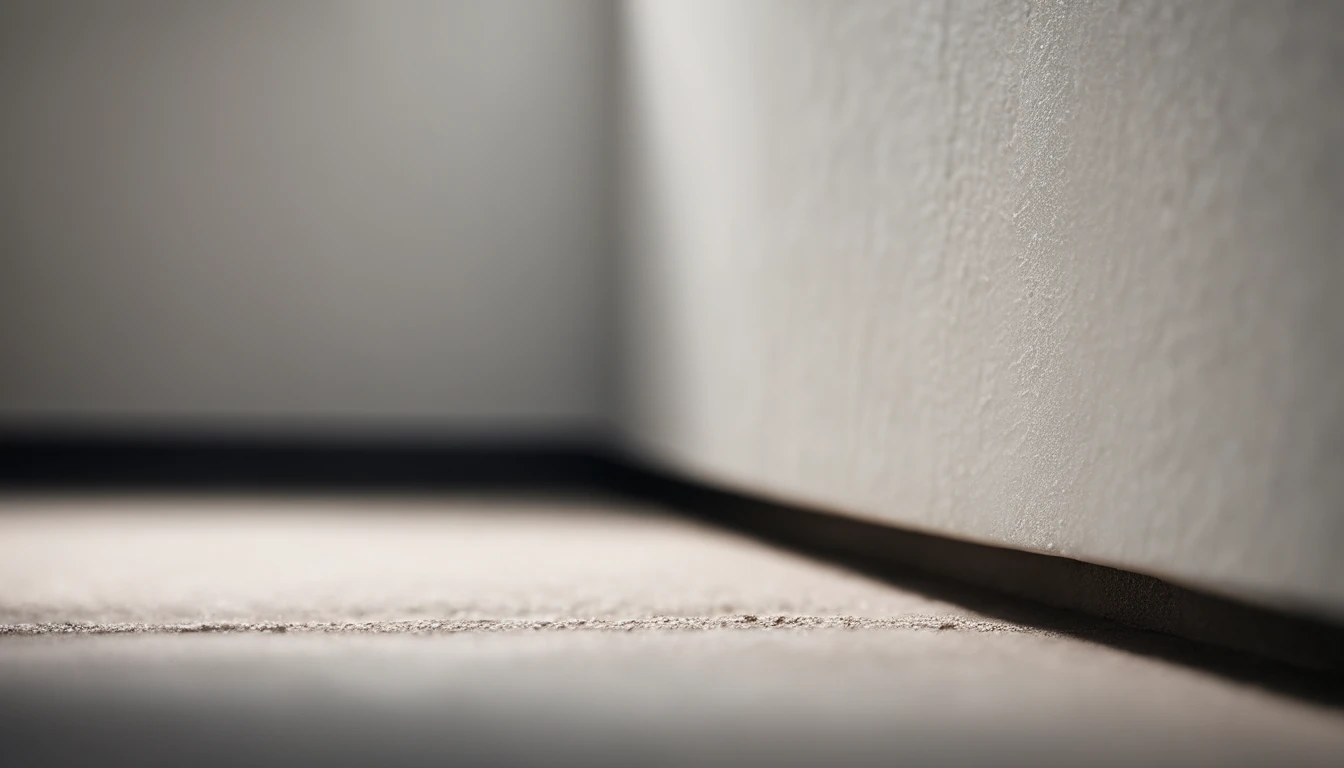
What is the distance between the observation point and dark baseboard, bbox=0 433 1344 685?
613 millimetres

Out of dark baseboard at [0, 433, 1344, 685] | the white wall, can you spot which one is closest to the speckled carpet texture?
dark baseboard at [0, 433, 1344, 685]

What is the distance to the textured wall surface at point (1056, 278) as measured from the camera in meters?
0.52

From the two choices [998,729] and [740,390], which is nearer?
[998,729]

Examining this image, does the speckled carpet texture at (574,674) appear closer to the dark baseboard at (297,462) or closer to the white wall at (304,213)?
the dark baseboard at (297,462)

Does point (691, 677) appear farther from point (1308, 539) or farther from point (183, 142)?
point (183, 142)

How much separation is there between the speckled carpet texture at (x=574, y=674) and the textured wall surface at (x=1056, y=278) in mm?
78

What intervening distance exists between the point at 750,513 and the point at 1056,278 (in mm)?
808

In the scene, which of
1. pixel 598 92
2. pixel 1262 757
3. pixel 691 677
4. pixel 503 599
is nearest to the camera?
pixel 1262 757

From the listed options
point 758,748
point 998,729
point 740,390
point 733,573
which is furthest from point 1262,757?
point 740,390

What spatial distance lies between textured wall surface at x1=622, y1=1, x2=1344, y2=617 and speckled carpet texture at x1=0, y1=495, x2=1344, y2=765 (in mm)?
78

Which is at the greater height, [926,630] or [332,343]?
[926,630]

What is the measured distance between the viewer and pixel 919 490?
36.1 inches

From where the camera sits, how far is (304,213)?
222 centimetres

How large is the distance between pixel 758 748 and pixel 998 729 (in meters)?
0.12
